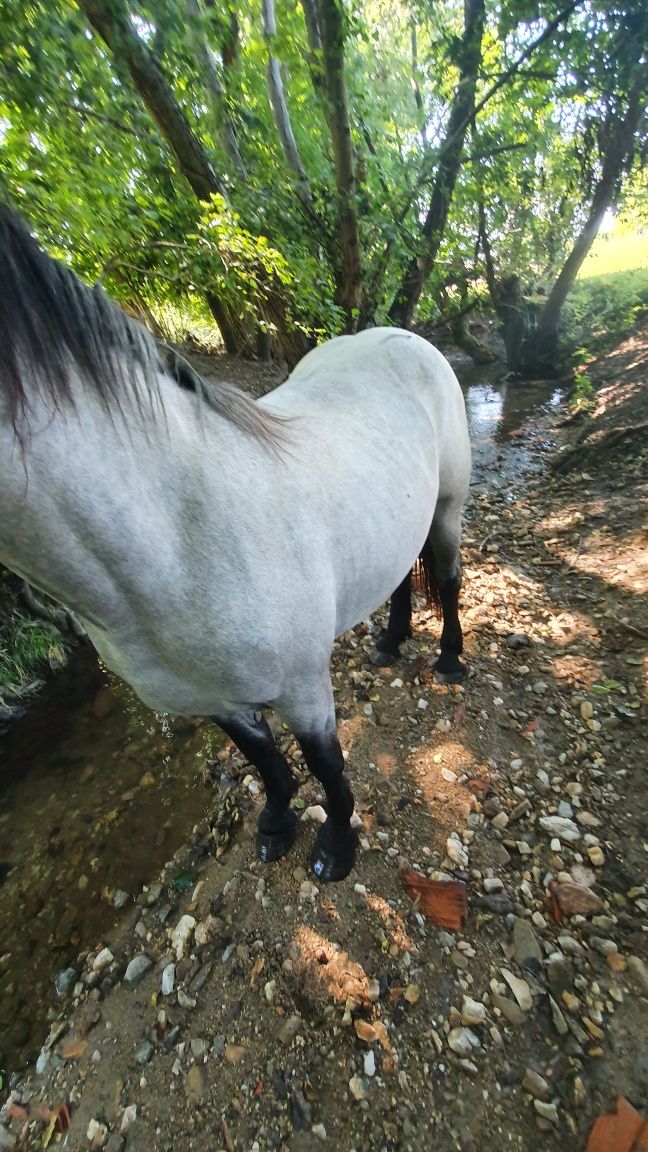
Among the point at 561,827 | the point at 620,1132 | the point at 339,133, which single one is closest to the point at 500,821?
the point at 561,827

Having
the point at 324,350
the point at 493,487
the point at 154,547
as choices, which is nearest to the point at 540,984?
the point at 154,547

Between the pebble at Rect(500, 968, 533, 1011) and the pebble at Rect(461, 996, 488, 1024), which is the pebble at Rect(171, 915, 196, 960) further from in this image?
the pebble at Rect(500, 968, 533, 1011)

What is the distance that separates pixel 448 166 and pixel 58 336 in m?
5.73

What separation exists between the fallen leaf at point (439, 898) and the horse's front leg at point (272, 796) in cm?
54

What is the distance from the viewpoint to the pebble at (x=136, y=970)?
1.87 meters

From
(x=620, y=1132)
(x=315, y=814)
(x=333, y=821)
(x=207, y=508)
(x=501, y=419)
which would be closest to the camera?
(x=207, y=508)

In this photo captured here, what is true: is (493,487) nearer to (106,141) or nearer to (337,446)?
(337,446)

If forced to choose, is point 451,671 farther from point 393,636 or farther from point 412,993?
point 412,993

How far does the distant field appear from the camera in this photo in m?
14.9

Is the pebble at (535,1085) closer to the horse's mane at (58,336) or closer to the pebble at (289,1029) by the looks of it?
the pebble at (289,1029)

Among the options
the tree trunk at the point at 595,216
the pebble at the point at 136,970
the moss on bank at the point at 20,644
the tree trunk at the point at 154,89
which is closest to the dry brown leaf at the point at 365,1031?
the pebble at the point at 136,970

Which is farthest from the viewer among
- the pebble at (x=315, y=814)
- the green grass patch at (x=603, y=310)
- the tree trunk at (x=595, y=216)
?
the green grass patch at (x=603, y=310)

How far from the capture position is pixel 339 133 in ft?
12.5

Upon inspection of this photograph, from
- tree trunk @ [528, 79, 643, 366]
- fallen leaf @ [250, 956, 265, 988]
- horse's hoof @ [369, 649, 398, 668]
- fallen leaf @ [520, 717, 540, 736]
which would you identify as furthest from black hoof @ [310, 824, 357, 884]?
tree trunk @ [528, 79, 643, 366]
